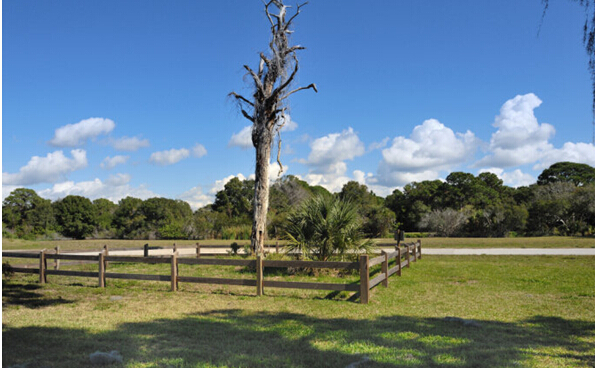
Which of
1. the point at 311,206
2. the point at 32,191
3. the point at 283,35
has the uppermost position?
the point at 283,35

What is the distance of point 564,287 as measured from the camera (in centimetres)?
Result: 1181

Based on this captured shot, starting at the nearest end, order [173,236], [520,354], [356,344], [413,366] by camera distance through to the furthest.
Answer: [413,366] < [520,354] < [356,344] < [173,236]

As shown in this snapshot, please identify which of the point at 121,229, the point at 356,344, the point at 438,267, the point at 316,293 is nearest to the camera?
the point at 356,344

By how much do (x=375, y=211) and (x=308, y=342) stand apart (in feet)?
144

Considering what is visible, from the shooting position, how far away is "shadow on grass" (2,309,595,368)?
544cm

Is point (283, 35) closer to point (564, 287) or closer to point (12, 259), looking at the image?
point (564, 287)

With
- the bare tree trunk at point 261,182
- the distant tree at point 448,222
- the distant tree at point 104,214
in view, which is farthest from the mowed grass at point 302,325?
the distant tree at point 104,214

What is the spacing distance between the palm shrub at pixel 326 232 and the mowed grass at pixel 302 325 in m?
2.04

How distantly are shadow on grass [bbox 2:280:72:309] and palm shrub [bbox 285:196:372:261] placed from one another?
684cm

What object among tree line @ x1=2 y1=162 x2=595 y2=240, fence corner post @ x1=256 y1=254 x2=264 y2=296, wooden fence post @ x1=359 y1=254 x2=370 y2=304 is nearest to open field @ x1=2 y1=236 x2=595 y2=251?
tree line @ x1=2 y1=162 x2=595 y2=240

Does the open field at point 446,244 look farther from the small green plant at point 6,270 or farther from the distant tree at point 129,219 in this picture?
the distant tree at point 129,219

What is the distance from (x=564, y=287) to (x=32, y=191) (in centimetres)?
6341

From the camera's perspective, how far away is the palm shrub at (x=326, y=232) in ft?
45.5

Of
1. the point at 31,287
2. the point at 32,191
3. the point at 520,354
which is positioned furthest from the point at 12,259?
the point at 32,191
